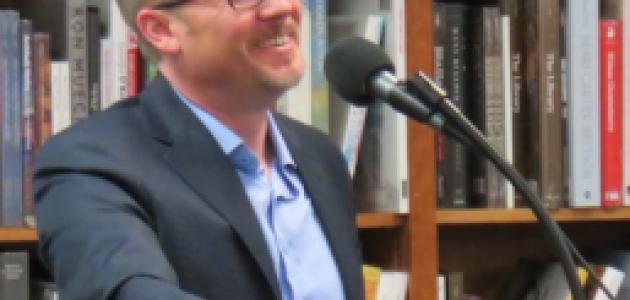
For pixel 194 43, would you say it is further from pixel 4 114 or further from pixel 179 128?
pixel 4 114

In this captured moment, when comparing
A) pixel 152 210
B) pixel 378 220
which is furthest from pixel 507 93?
pixel 152 210

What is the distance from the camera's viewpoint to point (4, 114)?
148 cm

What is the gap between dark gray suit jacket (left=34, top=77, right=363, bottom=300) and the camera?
2.93 feet

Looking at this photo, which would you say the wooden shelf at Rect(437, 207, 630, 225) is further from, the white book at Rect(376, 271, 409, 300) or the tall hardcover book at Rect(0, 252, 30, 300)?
the tall hardcover book at Rect(0, 252, 30, 300)

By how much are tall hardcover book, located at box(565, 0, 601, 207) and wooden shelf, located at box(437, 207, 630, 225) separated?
17mm

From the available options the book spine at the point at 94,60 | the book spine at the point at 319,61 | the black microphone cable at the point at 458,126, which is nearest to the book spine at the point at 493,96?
the book spine at the point at 319,61

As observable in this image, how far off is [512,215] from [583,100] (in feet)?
0.64

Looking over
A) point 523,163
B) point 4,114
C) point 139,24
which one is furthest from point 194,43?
point 523,163

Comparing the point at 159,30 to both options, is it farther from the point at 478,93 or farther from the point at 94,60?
the point at 478,93

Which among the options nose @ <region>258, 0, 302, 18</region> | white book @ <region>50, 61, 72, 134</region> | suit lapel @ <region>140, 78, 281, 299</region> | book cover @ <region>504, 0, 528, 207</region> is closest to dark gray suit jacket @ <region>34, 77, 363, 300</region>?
suit lapel @ <region>140, 78, 281, 299</region>

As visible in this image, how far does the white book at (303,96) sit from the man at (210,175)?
28 centimetres

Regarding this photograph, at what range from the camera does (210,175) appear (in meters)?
1.09

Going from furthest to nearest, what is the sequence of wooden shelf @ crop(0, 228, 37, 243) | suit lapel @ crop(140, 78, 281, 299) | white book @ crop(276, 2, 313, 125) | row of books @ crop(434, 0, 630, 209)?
row of books @ crop(434, 0, 630, 209)
white book @ crop(276, 2, 313, 125)
wooden shelf @ crop(0, 228, 37, 243)
suit lapel @ crop(140, 78, 281, 299)

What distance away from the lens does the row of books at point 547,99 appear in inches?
65.9
